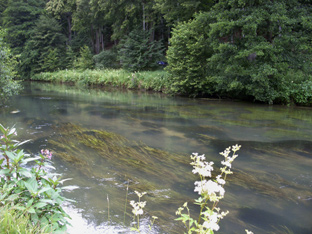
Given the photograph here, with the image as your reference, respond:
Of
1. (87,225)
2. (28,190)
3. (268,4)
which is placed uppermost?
(268,4)

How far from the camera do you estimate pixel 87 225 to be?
12.1 feet

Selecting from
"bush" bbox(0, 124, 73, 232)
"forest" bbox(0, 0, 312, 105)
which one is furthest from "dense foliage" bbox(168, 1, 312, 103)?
"bush" bbox(0, 124, 73, 232)

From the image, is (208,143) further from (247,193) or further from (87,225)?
(87,225)

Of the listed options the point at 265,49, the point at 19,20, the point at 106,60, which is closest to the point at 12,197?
the point at 265,49

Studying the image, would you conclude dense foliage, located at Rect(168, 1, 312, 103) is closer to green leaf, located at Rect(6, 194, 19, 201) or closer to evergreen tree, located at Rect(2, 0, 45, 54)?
green leaf, located at Rect(6, 194, 19, 201)

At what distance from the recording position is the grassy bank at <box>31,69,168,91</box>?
869 inches

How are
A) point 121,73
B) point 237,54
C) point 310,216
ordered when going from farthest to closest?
point 121,73
point 237,54
point 310,216

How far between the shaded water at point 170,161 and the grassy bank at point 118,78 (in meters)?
10.3

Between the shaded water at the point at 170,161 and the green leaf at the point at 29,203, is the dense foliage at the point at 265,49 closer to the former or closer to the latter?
the shaded water at the point at 170,161

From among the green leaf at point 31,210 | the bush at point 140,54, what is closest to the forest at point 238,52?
the bush at point 140,54

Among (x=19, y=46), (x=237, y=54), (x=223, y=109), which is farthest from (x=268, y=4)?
(x=19, y=46)

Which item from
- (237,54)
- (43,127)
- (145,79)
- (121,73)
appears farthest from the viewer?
(121,73)

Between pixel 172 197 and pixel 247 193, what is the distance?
1310mm

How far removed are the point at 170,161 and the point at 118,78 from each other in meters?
21.2
